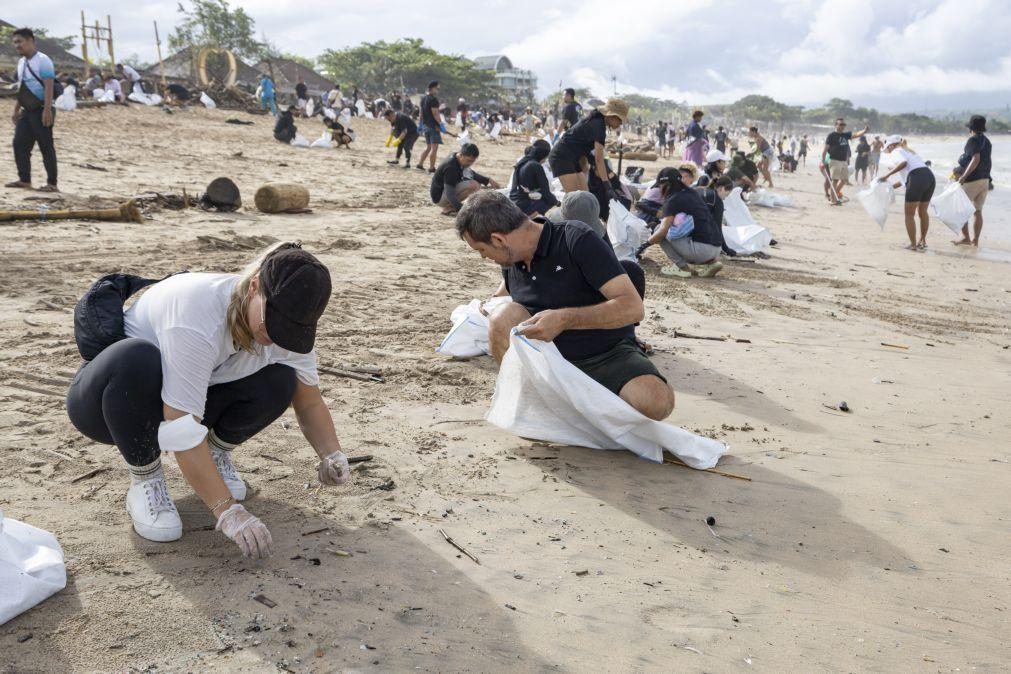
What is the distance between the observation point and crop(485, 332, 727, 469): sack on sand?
3.13 meters

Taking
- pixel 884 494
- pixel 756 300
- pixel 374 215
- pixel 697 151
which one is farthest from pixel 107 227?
pixel 697 151

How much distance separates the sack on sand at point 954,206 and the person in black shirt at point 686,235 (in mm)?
4019

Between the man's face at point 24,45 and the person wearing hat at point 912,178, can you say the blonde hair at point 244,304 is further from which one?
the person wearing hat at point 912,178

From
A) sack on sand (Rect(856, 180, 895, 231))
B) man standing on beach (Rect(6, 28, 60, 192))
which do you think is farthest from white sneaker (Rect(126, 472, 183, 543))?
sack on sand (Rect(856, 180, 895, 231))

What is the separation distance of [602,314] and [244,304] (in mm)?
1505

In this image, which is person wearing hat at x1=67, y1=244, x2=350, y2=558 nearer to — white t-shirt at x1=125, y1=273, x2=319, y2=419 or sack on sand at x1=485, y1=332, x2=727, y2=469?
white t-shirt at x1=125, y1=273, x2=319, y2=419

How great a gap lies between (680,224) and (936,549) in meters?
4.68

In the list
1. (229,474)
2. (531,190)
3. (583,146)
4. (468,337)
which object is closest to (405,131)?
(531,190)

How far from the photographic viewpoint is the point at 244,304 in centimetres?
212

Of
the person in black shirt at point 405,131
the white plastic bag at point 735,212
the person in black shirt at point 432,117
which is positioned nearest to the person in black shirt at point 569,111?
the person in black shirt at point 432,117

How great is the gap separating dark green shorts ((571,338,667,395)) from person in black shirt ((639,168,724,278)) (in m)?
3.82

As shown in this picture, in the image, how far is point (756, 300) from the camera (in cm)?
661

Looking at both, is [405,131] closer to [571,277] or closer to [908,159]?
[908,159]

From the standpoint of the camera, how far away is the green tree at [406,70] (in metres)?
60.8
